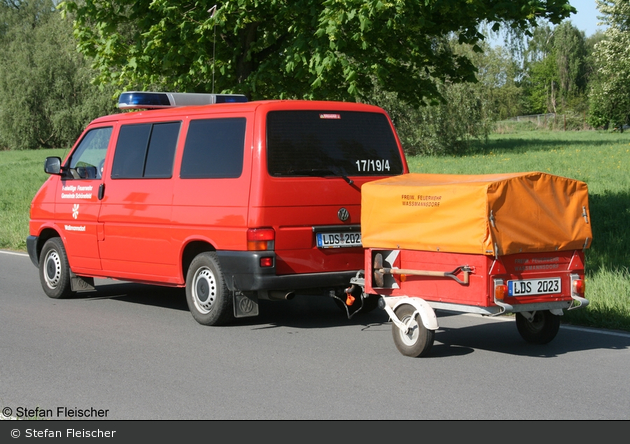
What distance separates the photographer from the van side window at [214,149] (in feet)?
26.3

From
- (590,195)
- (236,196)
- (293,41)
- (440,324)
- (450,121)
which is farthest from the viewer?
(450,121)

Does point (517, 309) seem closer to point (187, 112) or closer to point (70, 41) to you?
point (187, 112)

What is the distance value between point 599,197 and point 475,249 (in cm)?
1359

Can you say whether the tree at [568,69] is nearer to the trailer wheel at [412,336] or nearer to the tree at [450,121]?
the tree at [450,121]

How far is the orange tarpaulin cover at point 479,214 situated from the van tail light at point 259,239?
0.91 m

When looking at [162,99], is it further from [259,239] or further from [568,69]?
[568,69]

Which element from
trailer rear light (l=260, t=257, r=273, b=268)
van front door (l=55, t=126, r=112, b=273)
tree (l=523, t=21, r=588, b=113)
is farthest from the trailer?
tree (l=523, t=21, r=588, b=113)

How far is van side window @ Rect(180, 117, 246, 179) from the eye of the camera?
8.03 m

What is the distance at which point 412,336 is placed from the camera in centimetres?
702

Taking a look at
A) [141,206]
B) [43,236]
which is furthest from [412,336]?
[43,236]

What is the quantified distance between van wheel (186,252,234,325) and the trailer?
4.90 ft

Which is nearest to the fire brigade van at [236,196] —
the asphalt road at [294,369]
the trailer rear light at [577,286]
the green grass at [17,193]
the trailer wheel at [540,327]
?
the asphalt road at [294,369]

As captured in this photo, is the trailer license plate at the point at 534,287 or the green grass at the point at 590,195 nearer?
the trailer license plate at the point at 534,287

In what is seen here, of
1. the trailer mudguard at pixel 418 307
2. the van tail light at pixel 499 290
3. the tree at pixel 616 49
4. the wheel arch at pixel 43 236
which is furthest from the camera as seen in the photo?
the tree at pixel 616 49
